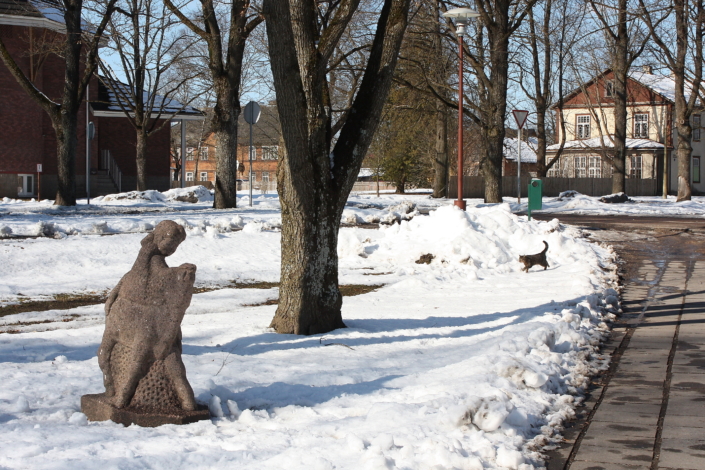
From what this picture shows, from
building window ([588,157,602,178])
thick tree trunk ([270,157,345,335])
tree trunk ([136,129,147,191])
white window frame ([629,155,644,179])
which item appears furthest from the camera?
building window ([588,157,602,178])

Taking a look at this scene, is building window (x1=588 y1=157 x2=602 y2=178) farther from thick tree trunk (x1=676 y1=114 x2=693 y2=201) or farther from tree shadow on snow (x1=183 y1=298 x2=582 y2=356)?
tree shadow on snow (x1=183 y1=298 x2=582 y2=356)

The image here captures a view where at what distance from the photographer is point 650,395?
5727mm

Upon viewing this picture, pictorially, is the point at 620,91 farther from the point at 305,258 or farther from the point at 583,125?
the point at 305,258

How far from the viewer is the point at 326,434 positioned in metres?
4.52

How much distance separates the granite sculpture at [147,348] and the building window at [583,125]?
57824mm

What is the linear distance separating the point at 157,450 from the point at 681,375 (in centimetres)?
440

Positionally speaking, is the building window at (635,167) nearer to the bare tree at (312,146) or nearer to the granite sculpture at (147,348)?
the bare tree at (312,146)

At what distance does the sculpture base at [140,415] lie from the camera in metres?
4.61

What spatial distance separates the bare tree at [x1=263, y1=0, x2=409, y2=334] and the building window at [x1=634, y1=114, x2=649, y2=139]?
53.8 metres

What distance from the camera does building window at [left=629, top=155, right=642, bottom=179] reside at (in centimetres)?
5666

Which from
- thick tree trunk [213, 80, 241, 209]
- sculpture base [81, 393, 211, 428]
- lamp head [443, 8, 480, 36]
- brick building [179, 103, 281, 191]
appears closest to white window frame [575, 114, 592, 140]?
brick building [179, 103, 281, 191]

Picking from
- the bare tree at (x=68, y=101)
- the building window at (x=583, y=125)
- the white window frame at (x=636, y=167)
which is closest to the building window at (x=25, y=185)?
the bare tree at (x=68, y=101)

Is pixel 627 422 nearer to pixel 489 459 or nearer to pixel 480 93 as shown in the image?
pixel 489 459

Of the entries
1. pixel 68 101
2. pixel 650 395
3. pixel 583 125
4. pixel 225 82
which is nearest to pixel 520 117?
pixel 225 82
